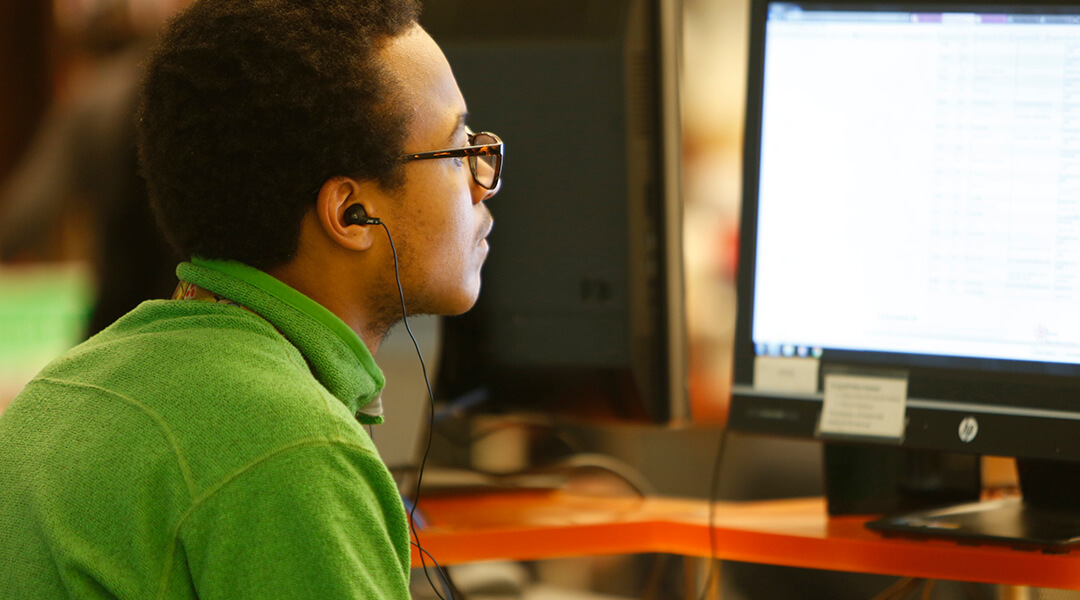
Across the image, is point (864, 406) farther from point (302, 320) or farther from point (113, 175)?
point (113, 175)

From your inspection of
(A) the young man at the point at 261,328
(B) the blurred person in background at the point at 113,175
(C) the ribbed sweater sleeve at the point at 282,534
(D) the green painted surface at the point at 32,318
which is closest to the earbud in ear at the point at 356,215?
(A) the young man at the point at 261,328

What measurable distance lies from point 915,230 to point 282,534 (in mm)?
678

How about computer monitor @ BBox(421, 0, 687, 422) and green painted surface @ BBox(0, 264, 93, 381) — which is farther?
green painted surface @ BBox(0, 264, 93, 381)

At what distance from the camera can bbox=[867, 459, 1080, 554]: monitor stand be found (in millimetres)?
904

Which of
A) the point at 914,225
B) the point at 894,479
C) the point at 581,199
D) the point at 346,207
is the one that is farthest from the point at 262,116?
the point at 894,479

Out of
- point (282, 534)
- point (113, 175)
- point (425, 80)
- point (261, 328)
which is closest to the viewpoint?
point (282, 534)

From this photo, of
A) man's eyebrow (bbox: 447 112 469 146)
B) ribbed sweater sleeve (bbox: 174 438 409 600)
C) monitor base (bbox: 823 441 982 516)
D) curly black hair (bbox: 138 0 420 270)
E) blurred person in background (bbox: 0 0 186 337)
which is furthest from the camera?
blurred person in background (bbox: 0 0 186 337)

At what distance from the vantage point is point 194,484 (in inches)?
23.9

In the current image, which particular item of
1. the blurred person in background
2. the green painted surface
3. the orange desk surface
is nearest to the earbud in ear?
the orange desk surface

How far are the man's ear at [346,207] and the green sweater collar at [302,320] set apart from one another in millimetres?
57

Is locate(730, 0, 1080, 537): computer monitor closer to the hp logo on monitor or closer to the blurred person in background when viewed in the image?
the hp logo on monitor

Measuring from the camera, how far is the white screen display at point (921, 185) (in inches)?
36.9

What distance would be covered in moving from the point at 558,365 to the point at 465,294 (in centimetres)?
35

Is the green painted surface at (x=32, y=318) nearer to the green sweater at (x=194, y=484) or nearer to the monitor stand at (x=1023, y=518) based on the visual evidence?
the green sweater at (x=194, y=484)
